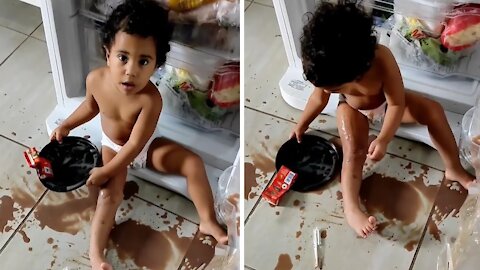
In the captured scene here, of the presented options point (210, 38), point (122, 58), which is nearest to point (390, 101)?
point (210, 38)

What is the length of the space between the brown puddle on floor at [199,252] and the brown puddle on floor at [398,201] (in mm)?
234

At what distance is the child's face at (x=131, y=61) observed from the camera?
83 cm

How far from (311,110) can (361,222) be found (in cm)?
20

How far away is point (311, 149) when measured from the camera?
1014 mm

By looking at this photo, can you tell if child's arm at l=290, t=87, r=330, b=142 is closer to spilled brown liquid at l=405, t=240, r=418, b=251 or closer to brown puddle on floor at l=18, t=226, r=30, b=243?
spilled brown liquid at l=405, t=240, r=418, b=251

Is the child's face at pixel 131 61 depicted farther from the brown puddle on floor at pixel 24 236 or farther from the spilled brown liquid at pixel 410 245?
the spilled brown liquid at pixel 410 245

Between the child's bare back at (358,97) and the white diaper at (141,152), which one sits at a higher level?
the child's bare back at (358,97)

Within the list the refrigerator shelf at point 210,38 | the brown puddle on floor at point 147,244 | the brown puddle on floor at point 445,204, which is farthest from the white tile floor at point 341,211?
the refrigerator shelf at point 210,38

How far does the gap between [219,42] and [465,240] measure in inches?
16.7

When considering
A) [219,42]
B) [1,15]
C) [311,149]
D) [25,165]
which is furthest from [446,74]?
[1,15]

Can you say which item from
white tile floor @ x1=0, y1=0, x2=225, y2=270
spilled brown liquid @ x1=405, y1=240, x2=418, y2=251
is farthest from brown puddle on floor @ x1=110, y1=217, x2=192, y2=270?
spilled brown liquid @ x1=405, y1=240, x2=418, y2=251

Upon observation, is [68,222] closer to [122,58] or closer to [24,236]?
[24,236]

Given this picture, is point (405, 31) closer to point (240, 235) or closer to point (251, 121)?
point (251, 121)

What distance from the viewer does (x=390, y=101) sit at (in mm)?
930
